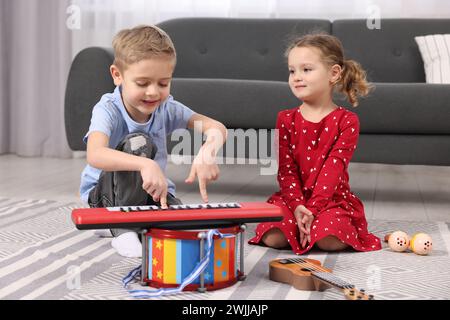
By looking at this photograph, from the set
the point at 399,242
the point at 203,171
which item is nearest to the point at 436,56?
the point at 399,242

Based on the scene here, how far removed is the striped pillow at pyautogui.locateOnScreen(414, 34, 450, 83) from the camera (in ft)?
9.48

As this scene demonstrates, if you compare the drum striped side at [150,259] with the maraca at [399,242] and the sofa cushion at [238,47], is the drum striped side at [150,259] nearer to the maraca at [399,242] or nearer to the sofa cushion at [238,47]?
the maraca at [399,242]

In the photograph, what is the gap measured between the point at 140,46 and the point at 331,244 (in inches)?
25.9

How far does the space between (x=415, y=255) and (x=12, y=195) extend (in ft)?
4.73

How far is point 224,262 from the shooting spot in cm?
136

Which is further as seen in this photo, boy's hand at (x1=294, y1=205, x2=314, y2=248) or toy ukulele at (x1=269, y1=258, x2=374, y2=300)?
boy's hand at (x1=294, y1=205, x2=314, y2=248)

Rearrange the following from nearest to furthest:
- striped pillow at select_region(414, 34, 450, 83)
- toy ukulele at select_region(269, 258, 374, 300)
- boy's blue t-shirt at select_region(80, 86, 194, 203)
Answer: toy ukulele at select_region(269, 258, 374, 300), boy's blue t-shirt at select_region(80, 86, 194, 203), striped pillow at select_region(414, 34, 450, 83)

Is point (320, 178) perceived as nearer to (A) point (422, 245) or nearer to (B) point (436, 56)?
(A) point (422, 245)

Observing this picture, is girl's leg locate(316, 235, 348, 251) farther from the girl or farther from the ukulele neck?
the ukulele neck

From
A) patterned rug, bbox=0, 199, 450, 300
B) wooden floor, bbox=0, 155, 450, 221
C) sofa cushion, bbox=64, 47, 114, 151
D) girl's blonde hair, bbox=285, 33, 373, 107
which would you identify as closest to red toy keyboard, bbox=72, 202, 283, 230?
patterned rug, bbox=0, 199, 450, 300

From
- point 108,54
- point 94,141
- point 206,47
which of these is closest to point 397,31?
point 206,47

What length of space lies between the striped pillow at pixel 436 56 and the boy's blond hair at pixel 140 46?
5.37 feet

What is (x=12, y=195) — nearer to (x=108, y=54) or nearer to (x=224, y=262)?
(x=108, y=54)
